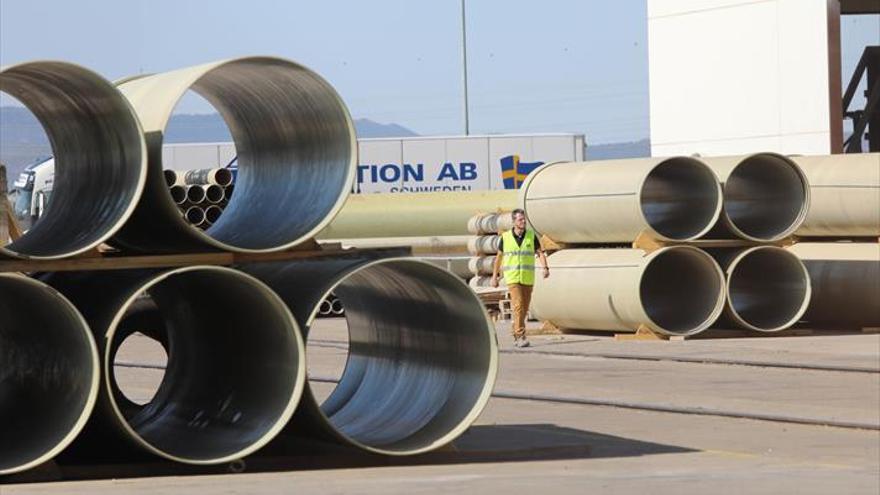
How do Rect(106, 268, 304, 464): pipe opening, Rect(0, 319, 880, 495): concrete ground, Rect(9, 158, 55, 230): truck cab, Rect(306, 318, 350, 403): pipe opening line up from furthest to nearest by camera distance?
Rect(9, 158, 55, 230): truck cab, Rect(306, 318, 350, 403): pipe opening, Rect(106, 268, 304, 464): pipe opening, Rect(0, 319, 880, 495): concrete ground

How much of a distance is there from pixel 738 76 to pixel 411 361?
2200cm

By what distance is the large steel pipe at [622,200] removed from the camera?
74.9 ft

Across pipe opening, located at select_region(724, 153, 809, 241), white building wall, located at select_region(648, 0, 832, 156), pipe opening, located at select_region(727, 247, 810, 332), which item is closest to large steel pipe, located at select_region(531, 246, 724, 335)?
pipe opening, located at select_region(727, 247, 810, 332)

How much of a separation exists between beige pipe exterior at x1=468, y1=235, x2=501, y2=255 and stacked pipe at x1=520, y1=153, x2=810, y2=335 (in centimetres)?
558

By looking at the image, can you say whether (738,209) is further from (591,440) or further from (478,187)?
(478,187)

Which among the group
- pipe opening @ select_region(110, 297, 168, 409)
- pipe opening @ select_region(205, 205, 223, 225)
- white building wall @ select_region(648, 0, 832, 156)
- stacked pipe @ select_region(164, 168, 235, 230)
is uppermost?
white building wall @ select_region(648, 0, 832, 156)

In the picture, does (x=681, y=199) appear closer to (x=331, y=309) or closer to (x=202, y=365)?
(x=331, y=309)

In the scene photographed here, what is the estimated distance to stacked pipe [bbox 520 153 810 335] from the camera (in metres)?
23.0

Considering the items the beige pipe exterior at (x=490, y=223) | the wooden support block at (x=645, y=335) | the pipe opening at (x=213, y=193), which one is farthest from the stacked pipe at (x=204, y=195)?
the wooden support block at (x=645, y=335)

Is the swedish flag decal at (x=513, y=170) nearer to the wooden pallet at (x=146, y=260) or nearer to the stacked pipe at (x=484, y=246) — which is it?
the stacked pipe at (x=484, y=246)

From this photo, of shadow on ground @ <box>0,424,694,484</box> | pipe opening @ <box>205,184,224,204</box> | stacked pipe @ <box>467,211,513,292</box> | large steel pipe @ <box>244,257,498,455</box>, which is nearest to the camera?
shadow on ground @ <box>0,424,694,484</box>

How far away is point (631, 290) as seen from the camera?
2286cm

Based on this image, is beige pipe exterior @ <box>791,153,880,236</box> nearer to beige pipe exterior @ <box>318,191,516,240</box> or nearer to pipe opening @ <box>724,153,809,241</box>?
pipe opening @ <box>724,153,809,241</box>

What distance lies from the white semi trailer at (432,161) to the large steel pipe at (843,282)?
22.7 m
